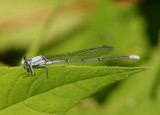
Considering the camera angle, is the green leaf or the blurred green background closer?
the green leaf

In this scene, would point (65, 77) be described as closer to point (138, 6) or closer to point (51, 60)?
point (51, 60)

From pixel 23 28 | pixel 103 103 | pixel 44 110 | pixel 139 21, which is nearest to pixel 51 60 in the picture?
pixel 103 103

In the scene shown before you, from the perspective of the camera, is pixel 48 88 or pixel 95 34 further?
pixel 95 34

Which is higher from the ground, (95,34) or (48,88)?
(95,34)
